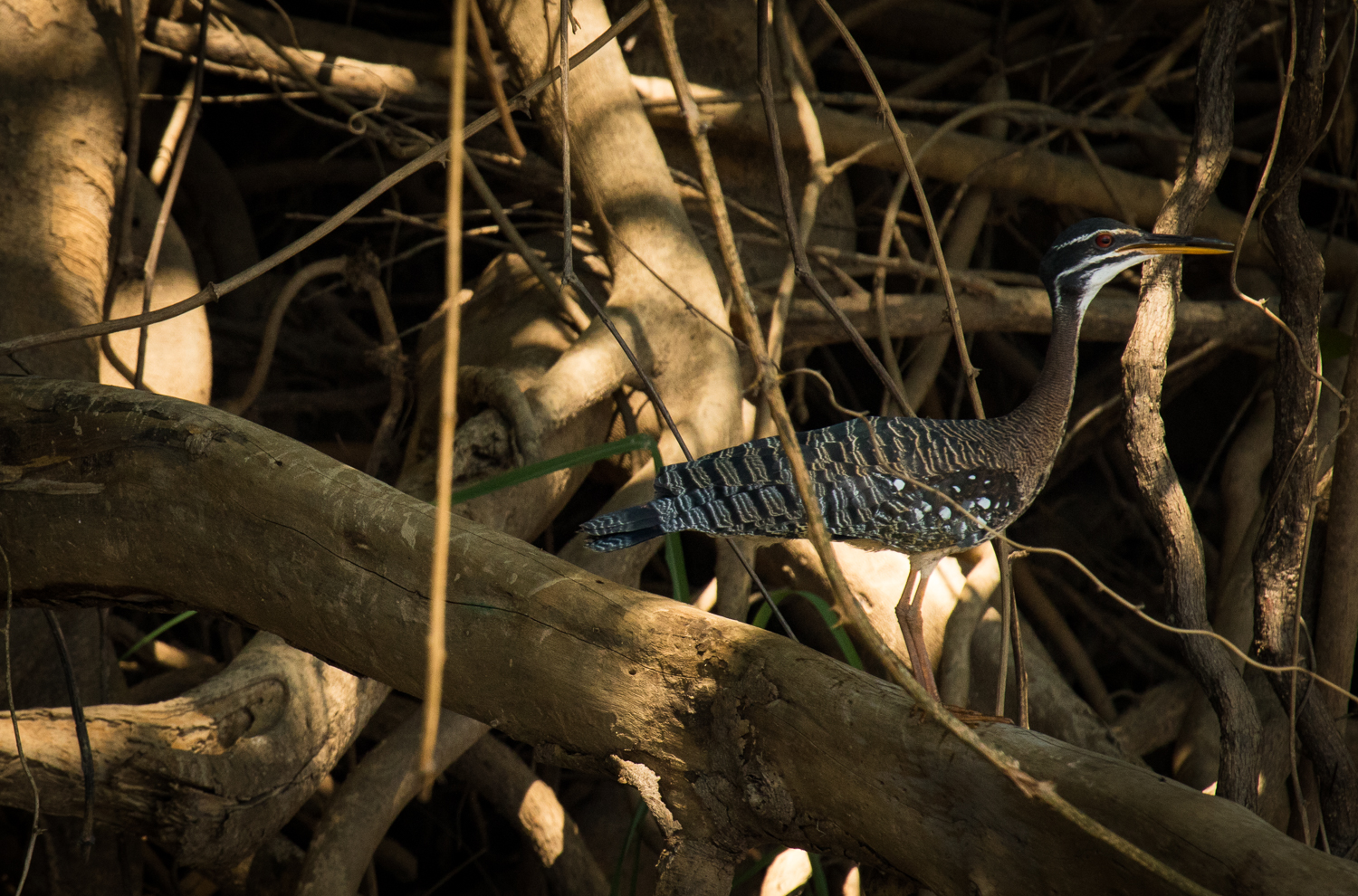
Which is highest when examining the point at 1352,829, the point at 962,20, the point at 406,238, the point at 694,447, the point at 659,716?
the point at 962,20

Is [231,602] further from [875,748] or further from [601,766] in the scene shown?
[875,748]

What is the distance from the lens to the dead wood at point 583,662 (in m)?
0.97

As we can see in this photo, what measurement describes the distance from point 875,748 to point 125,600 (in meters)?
1.22

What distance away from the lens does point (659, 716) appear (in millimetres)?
1208

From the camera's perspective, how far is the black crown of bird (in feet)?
5.73

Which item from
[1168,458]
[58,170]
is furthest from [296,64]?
[1168,458]

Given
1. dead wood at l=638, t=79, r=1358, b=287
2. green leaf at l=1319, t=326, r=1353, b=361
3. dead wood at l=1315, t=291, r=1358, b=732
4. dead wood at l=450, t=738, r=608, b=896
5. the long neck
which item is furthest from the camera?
dead wood at l=638, t=79, r=1358, b=287

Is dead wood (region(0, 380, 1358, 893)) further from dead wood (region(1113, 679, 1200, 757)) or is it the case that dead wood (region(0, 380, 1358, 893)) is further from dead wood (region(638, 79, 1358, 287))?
dead wood (region(638, 79, 1358, 287))

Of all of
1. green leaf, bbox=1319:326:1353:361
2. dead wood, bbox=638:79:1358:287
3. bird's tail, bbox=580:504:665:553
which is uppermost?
dead wood, bbox=638:79:1358:287

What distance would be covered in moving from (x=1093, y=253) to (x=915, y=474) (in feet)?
1.99

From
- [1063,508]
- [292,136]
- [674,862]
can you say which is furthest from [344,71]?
[1063,508]

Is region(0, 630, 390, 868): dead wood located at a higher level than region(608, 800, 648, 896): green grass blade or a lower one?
higher

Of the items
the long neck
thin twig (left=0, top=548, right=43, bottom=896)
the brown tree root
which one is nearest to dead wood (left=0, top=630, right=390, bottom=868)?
thin twig (left=0, top=548, right=43, bottom=896)

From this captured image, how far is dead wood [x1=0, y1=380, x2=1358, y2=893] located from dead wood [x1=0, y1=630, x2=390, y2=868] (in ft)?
0.19
